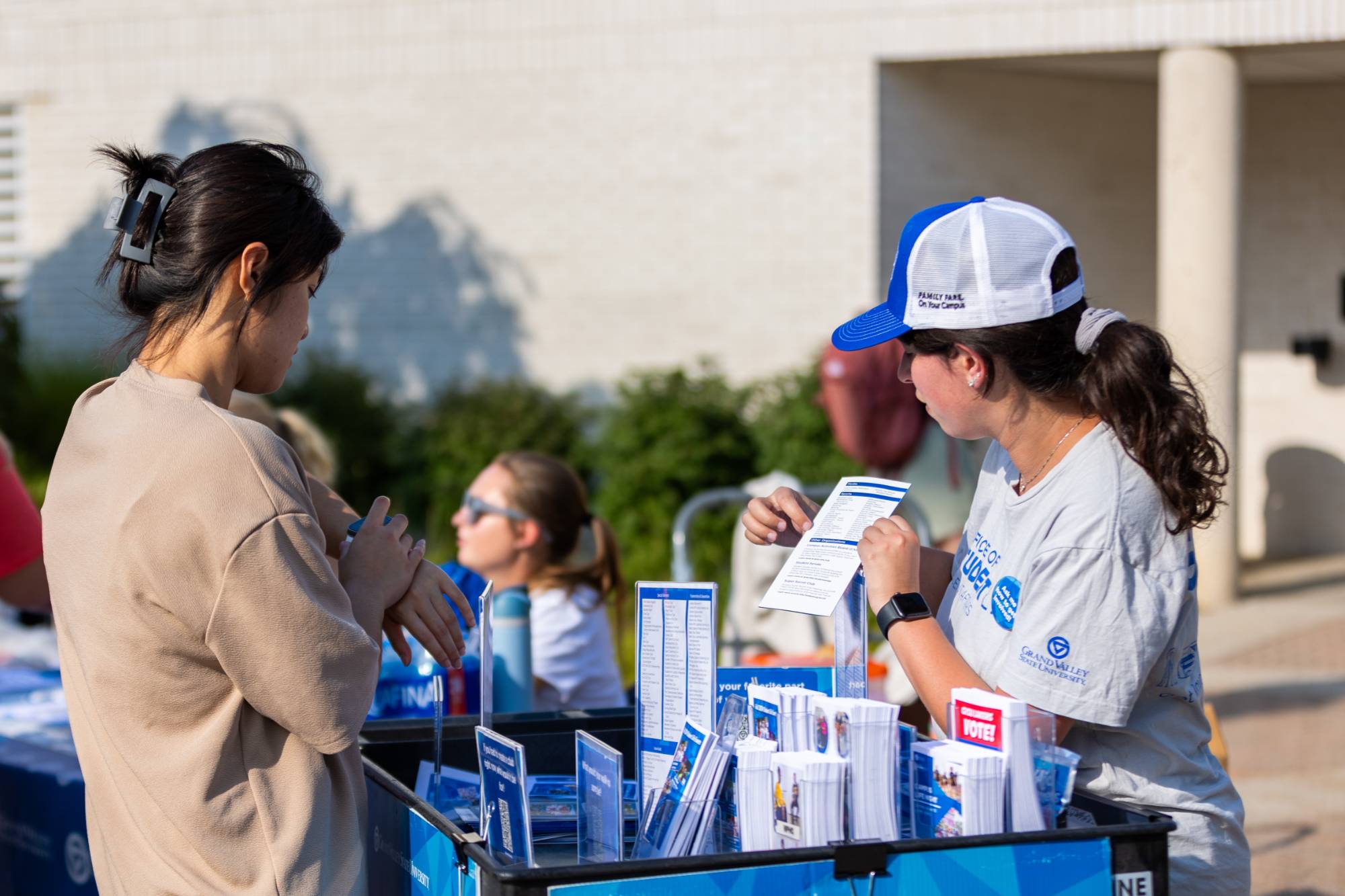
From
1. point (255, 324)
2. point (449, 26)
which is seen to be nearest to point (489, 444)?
point (449, 26)

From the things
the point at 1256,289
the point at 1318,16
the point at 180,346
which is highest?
the point at 1318,16

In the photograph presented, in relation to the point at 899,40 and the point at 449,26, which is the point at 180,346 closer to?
the point at 899,40

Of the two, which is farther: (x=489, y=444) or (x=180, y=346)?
(x=489, y=444)

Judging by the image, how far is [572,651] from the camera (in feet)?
13.4

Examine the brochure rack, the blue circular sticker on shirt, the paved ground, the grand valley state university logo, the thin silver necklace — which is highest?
the thin silver necklace

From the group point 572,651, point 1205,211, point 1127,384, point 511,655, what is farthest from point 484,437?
point 1127,384

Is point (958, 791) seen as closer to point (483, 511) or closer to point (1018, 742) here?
point (1018, 742)

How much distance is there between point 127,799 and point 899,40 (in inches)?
382

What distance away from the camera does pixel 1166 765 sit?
2.02 metres

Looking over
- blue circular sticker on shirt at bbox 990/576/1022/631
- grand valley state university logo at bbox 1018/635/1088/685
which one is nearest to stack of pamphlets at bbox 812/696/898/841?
grand valley state university logo at bbox 1018/635/1088/685

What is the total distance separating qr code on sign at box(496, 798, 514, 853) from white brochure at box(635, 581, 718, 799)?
0.26 m

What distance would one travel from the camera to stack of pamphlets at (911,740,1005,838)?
5.62 feet

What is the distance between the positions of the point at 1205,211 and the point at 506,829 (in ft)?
30.5

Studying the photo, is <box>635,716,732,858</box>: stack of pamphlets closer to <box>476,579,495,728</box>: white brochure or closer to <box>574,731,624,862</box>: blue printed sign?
<box>574,731,624,862</box>: blue printed sign
